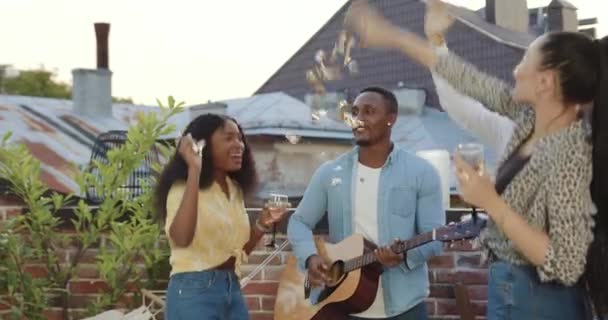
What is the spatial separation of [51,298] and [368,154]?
2.24 metres

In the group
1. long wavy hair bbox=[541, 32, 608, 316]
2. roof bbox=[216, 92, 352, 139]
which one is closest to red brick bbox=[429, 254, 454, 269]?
long wavy hair bbox=[541, 32, 608, 316]

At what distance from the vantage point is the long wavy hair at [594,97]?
7.62 feet

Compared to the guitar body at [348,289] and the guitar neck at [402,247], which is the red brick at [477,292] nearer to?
the guitar body at [348,289]

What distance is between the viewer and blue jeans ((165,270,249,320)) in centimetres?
358

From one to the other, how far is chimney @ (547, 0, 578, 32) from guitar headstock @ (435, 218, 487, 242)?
1204 centimetres

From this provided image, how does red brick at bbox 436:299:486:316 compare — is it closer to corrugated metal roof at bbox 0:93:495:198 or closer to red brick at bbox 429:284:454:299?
red brick at bbox 429:284:454:299

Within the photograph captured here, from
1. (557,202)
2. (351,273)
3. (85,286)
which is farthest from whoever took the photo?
(85,286)

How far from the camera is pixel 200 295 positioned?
3584 mm

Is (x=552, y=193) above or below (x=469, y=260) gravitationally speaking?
above

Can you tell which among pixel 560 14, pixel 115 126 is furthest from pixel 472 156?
pixel 115 126

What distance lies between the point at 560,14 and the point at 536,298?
44.0 ft

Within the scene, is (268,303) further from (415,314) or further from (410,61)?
(410,61)

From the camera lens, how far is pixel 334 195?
12.3ft

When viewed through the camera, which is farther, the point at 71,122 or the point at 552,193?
the point at 71,122
